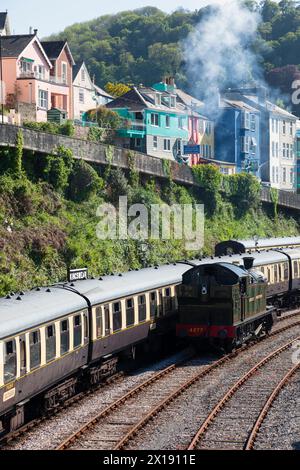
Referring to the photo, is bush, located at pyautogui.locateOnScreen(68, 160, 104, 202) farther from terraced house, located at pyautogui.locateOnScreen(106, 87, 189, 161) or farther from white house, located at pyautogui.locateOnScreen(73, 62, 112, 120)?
white house, located at pyautogui.locateOnScreen(73, 62, 112, 120)

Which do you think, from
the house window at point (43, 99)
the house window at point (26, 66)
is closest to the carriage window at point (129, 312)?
the house window at point (43, 99)

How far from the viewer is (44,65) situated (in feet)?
242

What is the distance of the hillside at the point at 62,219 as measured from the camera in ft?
141

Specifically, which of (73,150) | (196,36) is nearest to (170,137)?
(73,150)

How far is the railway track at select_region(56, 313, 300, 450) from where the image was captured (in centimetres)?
2047

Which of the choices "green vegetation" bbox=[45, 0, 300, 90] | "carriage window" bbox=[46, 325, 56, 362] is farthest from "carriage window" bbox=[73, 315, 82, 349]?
"green vegetation" bbox=[45, 0, 300, 90]

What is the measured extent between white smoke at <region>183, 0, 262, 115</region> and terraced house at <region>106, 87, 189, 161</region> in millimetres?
14824

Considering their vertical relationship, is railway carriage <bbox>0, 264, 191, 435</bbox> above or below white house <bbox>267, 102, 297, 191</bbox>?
below

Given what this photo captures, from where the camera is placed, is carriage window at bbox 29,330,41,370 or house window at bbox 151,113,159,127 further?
house window at bbox 151,113,159,127

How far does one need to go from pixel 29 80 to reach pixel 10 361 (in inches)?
2010

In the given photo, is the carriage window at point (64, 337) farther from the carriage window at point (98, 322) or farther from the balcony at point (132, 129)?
the balcony at point (132, 129)

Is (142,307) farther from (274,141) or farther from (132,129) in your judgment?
(274,141)

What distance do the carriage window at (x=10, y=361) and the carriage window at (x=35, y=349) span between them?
1080mm
